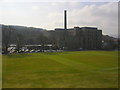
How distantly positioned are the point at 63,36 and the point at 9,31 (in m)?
30.2

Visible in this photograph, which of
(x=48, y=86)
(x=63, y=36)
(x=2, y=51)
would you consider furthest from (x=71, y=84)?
(x=63, y=36)

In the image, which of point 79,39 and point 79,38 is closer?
point 79,38

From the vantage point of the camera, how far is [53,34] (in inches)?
2958

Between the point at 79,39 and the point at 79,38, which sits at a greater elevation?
the point at 79,38

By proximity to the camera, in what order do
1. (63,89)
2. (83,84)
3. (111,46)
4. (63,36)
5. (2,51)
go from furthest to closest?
(63,36)
(111,46)
(2,51)
(83,84)
(63,89)

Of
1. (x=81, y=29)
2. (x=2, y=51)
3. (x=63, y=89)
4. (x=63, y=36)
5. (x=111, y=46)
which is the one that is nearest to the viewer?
(x=63, y=89)

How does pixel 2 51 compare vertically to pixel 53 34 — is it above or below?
below

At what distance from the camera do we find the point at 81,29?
2958 inches

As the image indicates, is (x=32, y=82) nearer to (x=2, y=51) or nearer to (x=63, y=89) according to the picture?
(x=63, y=89)

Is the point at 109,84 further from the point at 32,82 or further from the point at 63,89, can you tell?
the point at 32,82

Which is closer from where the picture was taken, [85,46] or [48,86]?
[48,86]

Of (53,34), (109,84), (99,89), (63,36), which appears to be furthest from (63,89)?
(53,34)

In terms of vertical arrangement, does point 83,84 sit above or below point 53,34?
below

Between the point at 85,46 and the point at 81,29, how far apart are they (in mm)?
9357
